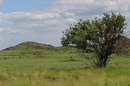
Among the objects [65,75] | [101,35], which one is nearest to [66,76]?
[65,75]

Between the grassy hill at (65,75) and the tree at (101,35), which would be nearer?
the grassy hill at (65,75)

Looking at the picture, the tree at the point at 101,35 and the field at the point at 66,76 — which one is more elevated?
the tree at the point at 101,35

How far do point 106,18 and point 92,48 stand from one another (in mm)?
3167

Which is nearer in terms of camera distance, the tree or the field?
the field

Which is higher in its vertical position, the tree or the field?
the tree

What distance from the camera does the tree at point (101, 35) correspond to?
28078 mm

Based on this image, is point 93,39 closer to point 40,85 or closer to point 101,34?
point 101,34

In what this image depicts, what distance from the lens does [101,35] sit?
2839 cm

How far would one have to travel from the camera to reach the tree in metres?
28.1

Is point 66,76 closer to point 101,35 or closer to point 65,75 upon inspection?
point 65,75

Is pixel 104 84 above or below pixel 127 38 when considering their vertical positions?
below

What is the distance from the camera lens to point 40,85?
1427 centimetres

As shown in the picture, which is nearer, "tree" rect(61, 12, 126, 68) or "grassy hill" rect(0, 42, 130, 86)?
"grassy hill" rect(0, 42, 130, 86)

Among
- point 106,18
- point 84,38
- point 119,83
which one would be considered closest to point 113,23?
point 106,18
